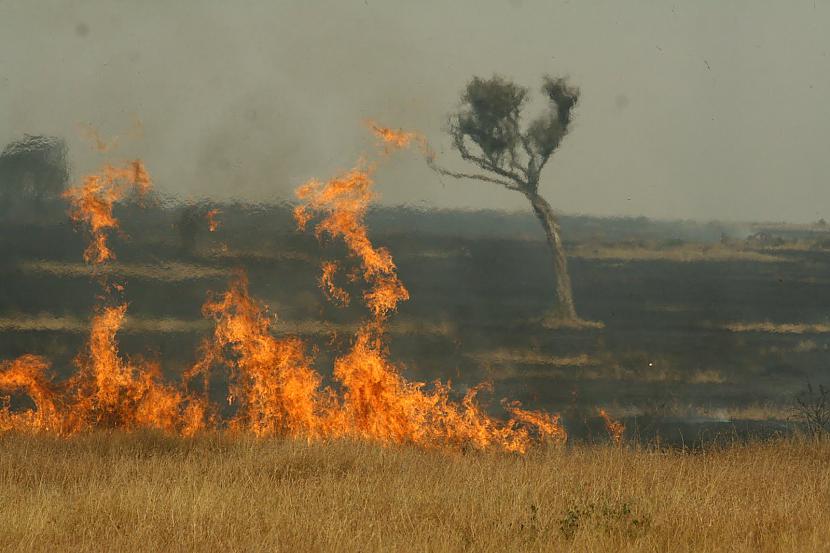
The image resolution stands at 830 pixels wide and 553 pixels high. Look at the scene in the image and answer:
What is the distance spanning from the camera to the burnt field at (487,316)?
102 feet

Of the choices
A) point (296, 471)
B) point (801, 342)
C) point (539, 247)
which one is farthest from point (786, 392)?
point (539, 247)

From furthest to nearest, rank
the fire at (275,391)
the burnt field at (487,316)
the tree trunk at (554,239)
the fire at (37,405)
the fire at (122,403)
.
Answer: the tree trunk at (554,239) < the burnt field at (487,316) < the fire at (122,403) < the fire at (275,391) < the fire at (37,405)

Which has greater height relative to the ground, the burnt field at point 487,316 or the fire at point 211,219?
the fire at point 211,219

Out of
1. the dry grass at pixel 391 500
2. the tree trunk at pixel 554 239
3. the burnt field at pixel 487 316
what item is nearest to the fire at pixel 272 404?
the dry grass at pixel 391 500

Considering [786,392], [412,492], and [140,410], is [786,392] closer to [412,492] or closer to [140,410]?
[140,410]

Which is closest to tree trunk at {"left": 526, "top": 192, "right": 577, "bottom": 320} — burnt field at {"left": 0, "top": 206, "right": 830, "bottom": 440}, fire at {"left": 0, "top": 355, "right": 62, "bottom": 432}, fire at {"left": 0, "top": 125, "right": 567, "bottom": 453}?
burnt field at {"left": 0, "top": 206, "right": 830, "bottom": 440}

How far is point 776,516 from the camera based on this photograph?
39.0 ft

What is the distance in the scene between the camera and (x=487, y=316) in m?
47.8

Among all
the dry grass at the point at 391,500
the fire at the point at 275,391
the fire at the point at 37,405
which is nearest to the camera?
the dry grass at the point at 391,500

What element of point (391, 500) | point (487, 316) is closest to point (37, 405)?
point (391, 500)

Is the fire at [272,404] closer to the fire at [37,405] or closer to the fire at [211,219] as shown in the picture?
the fire at [37,405]

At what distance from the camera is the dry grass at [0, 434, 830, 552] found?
34.7ft

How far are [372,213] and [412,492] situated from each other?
1878 cm

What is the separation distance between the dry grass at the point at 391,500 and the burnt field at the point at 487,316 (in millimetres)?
9634
